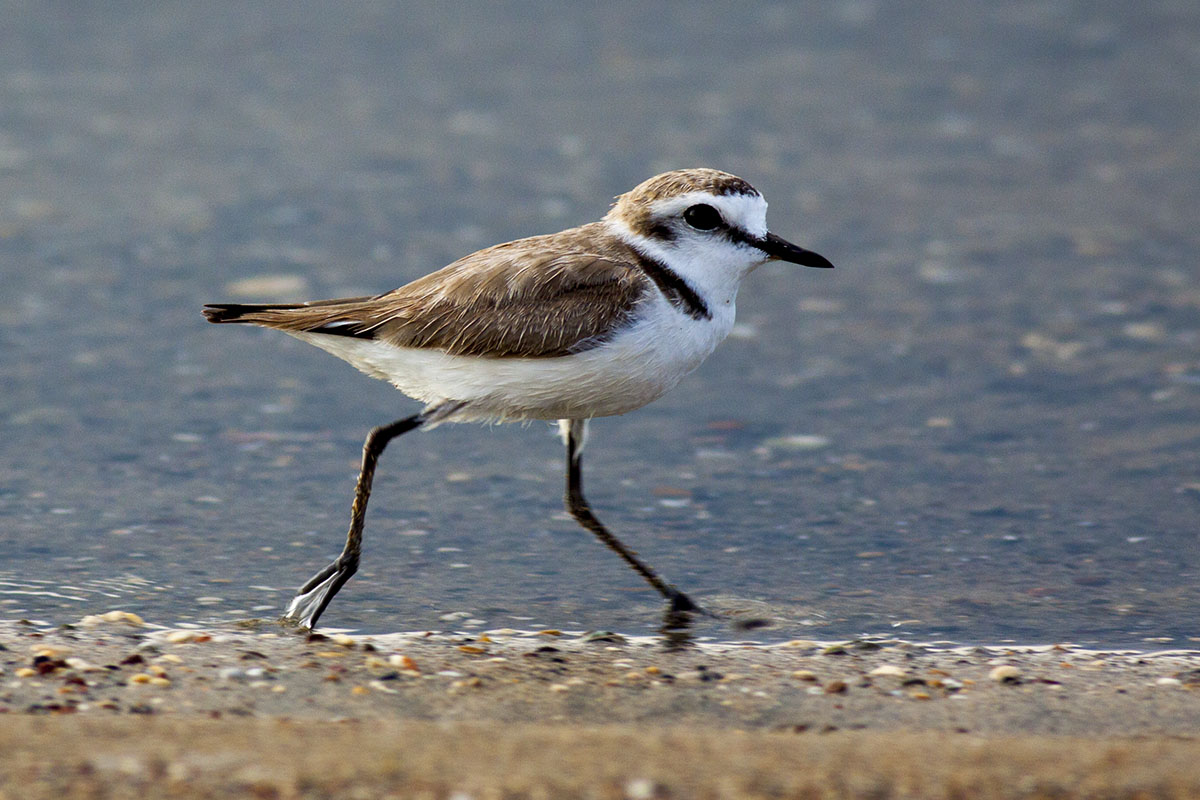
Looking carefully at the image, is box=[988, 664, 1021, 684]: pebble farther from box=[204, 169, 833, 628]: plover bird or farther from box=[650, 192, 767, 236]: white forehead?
box=[650, 192, 767, 236]: white forehead

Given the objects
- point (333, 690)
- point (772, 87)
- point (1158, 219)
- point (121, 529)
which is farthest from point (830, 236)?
point (333, 690)

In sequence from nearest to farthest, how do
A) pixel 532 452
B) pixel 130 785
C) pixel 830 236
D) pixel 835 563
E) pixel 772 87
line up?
pixel 130 785 < pixel 835 563 < pixel 532 452 < pixel 830 236 < pixel 772 87

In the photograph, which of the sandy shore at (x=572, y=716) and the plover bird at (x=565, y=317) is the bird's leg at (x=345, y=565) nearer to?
the plover bird at (x=565, y=317)

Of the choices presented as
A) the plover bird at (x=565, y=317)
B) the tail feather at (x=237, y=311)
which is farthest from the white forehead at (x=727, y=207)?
the tail feather at (x=237, y=311)

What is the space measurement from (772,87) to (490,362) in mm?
8834

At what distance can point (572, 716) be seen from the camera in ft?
16.1

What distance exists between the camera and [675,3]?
51.4 feet

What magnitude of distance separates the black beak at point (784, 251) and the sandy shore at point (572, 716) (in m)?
1.34

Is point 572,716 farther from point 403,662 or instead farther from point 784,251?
point 784,251

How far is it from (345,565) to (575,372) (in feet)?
3.62

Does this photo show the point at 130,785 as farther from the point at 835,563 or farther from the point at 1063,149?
the point at 1063,149

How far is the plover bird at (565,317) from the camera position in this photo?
5277 millimetres

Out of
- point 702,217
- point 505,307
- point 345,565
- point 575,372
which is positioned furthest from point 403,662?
point 702,217

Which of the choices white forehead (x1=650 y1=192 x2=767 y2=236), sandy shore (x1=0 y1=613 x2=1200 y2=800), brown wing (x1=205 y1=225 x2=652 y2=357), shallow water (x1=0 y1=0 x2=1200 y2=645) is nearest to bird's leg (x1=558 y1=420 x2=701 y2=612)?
shallow water (x1=0 y1=0 x2=1200 y2=645)
